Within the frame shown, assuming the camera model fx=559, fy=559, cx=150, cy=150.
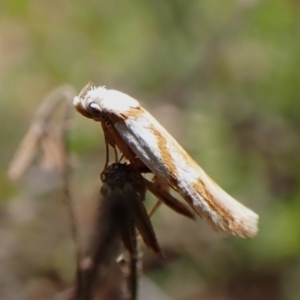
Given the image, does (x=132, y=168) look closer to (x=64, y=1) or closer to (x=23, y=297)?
(x=23, y=297)

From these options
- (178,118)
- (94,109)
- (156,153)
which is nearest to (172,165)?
(156,153)

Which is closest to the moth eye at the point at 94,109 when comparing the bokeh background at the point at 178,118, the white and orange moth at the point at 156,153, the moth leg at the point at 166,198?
the white and orange moth at the point at 156,153

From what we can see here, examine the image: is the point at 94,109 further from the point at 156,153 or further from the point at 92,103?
the point at 156,153

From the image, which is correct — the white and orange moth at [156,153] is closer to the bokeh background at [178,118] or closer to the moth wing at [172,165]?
the moth wing at [172,165]

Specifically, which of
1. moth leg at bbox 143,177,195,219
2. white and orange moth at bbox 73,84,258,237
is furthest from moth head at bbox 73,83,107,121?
moth leg at bbox 143,177,195,219

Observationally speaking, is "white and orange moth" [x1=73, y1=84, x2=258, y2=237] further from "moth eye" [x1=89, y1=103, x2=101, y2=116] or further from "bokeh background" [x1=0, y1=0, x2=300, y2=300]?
"bokeh background" [x1=0, y1=0, x2=300, y2=300]
